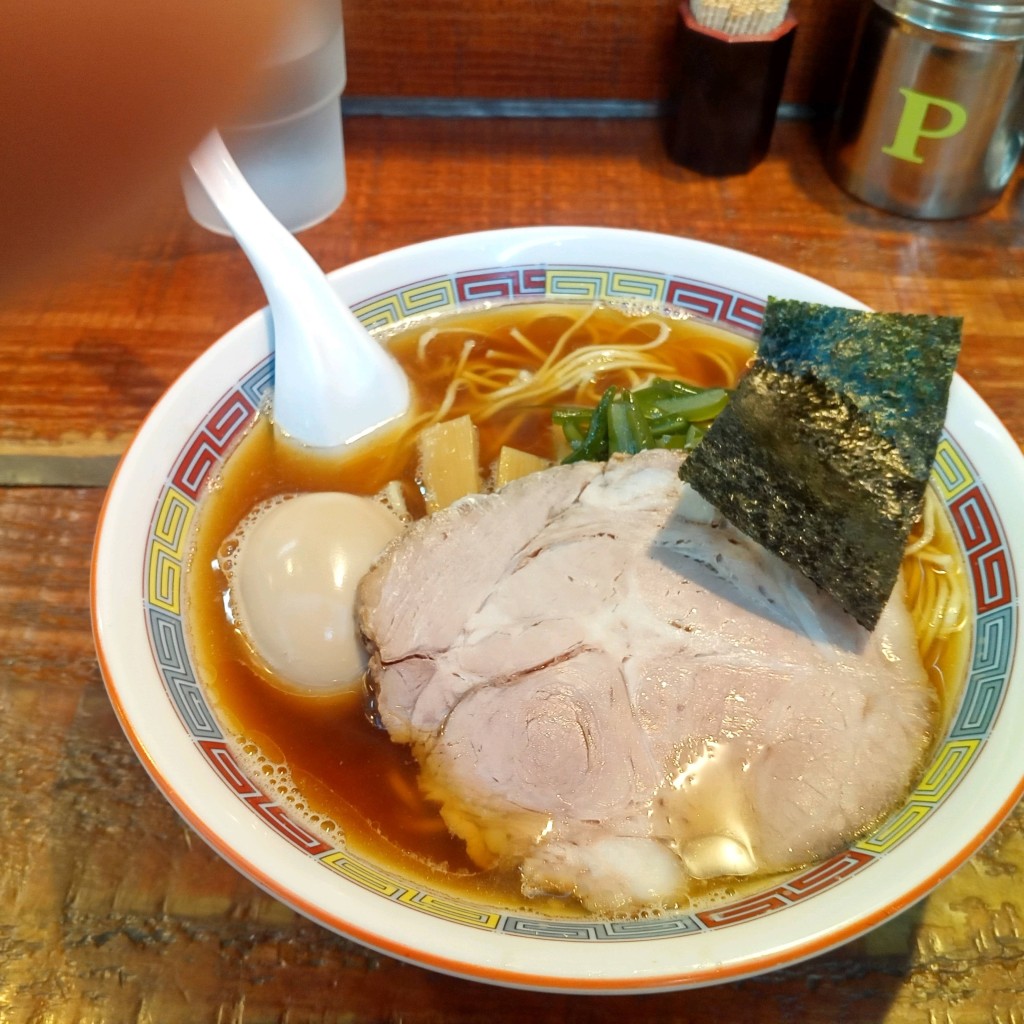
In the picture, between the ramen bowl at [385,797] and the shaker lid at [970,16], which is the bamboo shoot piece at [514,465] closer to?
the ramen bowl at [385,797]

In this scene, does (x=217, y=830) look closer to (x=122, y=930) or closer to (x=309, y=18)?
(x=122, y=930)

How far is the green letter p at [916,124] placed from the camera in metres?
1.84

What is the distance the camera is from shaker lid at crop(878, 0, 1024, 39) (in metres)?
1.66

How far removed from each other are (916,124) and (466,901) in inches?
77.0

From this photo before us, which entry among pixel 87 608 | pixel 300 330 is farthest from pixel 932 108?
pixel 87 608

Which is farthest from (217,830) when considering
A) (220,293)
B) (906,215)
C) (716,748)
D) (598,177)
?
(906,215)

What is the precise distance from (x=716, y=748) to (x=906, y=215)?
1.63 meters

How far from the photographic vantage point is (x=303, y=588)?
125 centimetres

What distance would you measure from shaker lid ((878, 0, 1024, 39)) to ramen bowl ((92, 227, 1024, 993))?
75 cm

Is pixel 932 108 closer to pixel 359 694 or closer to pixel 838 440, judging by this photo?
pixel 838 440

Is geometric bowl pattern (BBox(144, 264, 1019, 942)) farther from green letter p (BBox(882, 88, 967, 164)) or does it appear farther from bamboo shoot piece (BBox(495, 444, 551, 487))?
green letter p (BBox(882, 88, 967, 164))

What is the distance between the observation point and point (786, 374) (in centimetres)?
103

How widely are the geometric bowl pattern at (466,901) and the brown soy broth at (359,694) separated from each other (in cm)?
4

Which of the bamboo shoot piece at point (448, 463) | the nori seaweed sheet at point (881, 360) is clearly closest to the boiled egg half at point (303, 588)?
the bamboo shoot piece at point (448, 463)
